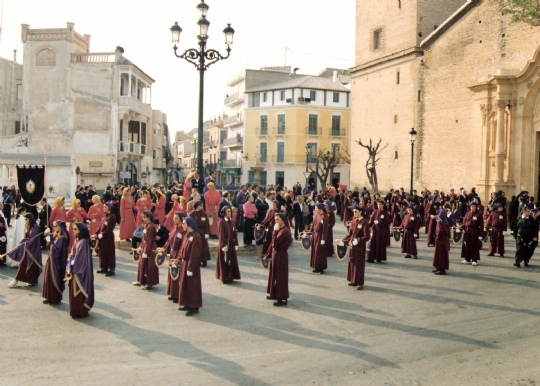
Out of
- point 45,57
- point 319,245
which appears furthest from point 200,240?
point 45,57

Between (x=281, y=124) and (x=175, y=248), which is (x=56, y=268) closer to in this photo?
(x=175, y=248)

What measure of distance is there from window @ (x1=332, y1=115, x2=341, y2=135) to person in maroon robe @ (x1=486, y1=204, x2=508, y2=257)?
4418 cm

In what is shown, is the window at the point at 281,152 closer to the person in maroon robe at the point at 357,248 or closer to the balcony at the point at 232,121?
the balcony at the point at 232,121

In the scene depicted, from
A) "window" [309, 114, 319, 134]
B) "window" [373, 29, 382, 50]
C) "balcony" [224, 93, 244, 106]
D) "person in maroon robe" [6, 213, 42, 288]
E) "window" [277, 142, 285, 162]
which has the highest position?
"balcony" [224, 93, 244, 106]

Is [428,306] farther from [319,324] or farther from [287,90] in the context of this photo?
[287,90]

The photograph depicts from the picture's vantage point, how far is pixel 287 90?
60469 mm

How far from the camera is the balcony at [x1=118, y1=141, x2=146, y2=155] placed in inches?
1652

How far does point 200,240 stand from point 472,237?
346 inches

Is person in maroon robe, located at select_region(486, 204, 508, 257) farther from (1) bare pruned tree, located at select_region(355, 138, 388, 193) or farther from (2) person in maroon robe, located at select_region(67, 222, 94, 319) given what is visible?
(1) bare pruned tree, located at select_region(355, 138, 388, 193)

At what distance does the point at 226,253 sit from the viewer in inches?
494

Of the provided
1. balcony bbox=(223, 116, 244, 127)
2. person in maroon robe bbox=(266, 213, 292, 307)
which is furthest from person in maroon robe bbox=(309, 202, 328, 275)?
balcony bbox=(223, 116, 244, 127)

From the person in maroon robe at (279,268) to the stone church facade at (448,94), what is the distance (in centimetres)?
1808

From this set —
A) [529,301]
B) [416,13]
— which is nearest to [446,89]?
[416,13]

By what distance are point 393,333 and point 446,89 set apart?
24838 mm
